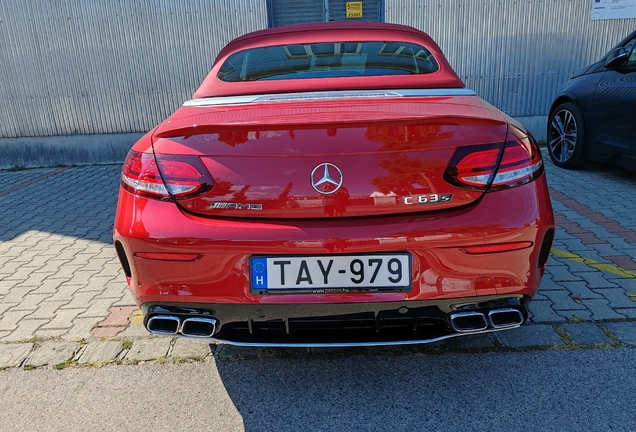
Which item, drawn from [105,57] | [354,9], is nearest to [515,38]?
[354,9]

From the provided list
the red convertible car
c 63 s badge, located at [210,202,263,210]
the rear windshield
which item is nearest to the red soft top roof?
the rear windshield

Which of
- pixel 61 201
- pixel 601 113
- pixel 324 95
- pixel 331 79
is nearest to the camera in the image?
pixel 324 95

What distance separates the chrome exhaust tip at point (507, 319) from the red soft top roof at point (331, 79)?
4.15 ft

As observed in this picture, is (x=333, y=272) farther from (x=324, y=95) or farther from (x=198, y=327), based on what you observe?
(x=324, y=95)

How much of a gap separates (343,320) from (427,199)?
1.80 ft

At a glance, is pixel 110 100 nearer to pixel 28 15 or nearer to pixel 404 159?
pixel 28 15

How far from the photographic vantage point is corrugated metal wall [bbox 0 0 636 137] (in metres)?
7.03

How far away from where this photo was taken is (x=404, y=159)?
1795 millimetres

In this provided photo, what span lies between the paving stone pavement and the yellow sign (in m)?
4.00

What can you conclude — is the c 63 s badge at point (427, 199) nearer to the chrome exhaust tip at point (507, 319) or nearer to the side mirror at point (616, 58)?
the chrome exhaust tip at point (507, 319)

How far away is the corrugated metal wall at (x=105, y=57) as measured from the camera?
7.04 meters

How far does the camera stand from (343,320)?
185 cm

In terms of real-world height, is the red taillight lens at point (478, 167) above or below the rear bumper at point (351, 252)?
above

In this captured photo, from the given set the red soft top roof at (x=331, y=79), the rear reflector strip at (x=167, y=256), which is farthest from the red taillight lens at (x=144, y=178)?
the red soft top roof at (x=331, y=79)
